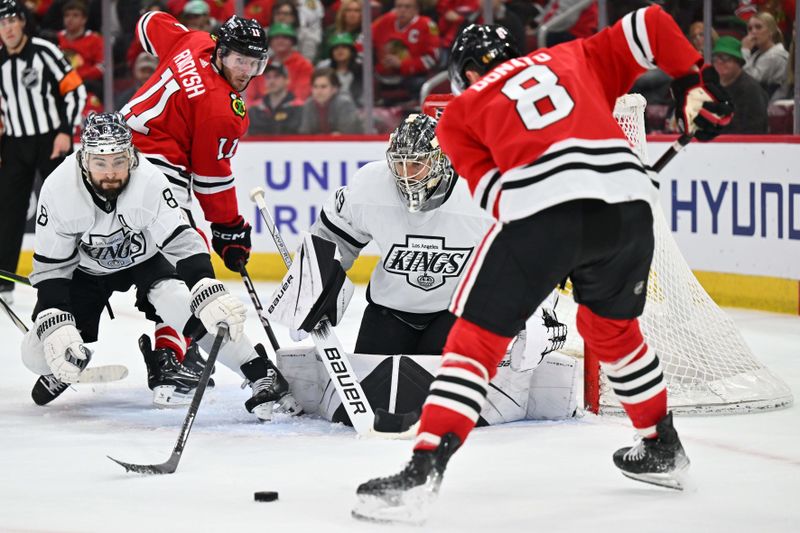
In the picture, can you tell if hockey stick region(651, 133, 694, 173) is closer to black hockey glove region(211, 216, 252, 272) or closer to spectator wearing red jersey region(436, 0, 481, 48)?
black hockey glove region(211, 216, 252, 272)

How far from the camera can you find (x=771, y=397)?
3.58m

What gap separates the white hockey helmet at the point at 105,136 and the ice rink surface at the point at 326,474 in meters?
0.71

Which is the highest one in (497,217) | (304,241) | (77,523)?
(497,217)

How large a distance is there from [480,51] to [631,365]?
698 millimetres

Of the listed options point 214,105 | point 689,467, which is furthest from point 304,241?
point 689,467

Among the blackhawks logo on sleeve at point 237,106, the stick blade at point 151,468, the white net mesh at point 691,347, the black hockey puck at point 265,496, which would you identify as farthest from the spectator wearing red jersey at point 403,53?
the black hockey puck at point 265,496

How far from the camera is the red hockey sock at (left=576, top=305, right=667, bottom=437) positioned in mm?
2602

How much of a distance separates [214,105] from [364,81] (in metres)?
2.53

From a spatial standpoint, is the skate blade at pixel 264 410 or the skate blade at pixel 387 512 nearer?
the skate blade at pixel 387 512

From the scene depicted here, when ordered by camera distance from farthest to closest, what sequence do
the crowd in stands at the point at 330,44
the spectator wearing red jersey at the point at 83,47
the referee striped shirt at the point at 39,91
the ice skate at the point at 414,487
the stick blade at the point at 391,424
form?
1. the spectator wearing red jersey at the point at 83,47
2. the crowd in stands at the point at 330,44
3. the referee striped shirt at the point at 39,91
4. the stick blade at the point at 391,424
5. the ice skate at the point at 414,487

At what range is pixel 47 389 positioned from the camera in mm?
3701

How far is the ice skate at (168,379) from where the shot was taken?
3.65 metres

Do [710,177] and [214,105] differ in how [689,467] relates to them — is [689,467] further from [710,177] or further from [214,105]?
[710,177]

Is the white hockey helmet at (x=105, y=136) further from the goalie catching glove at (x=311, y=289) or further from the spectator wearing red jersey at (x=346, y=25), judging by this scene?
the spectator wearing red jersey at (x=346, y=25)
